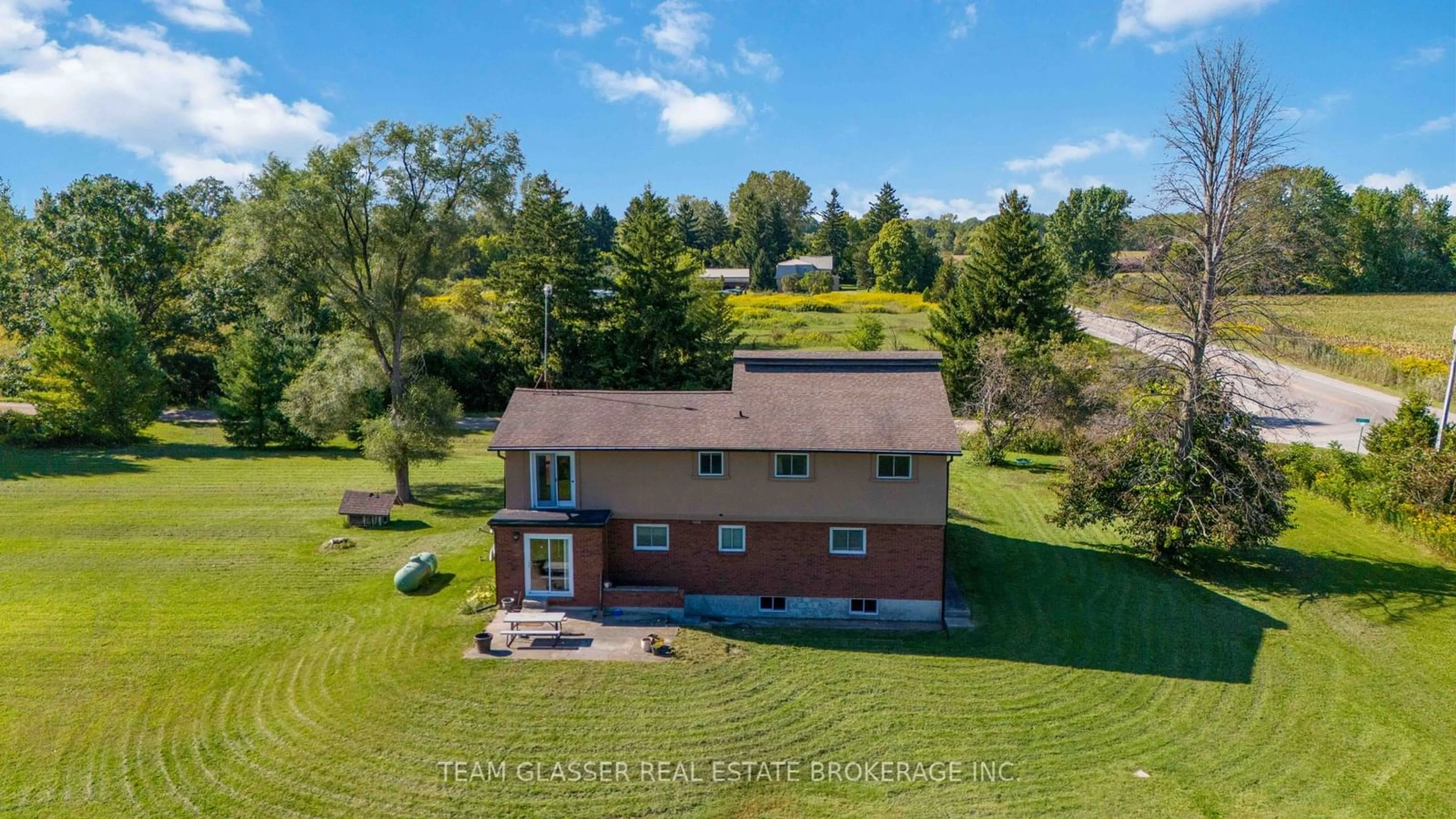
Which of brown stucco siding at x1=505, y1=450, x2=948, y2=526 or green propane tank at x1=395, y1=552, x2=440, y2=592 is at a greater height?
brown stucco siding at x1=505, y1=450, x2=948, y2=526

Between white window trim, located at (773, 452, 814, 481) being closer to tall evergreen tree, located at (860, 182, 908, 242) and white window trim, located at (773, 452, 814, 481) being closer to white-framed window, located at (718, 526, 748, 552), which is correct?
white-framed window, located at (718, 526, 748, 552)

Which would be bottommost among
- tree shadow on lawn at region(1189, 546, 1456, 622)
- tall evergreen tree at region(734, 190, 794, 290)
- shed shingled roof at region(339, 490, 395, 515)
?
tree shadow on lawn at region(1189, 546, 1456, 622)

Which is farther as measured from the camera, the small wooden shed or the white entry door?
the small wooden shed

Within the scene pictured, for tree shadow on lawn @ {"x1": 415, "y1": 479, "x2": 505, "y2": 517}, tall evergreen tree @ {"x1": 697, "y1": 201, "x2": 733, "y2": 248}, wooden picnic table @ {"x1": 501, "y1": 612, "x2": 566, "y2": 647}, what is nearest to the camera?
wooden picnic table @ {"x1": 501, "y1": 612, "x2": 566, "y2": 647}

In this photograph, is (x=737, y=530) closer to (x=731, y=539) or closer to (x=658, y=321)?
(x=731, y=539)

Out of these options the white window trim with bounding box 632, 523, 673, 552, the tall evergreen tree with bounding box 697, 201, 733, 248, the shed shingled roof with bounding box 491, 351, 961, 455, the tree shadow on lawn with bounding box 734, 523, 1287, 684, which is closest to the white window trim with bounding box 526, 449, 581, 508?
the shed shingled roof with bounding box 491, 351, 961, 455

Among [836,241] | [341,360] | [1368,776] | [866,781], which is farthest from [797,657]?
[836,241]

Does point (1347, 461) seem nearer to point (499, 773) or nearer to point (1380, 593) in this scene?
point (1380, 593)

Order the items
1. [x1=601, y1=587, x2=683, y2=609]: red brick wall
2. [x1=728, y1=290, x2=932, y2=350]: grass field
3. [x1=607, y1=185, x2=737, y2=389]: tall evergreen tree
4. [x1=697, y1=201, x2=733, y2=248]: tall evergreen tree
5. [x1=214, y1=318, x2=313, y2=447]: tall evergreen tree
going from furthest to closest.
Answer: [x1=697, y1=201, x2=733, y2=248]: tall evergreen tree
[x1=728, y1=290, x2=932, y2=350]: grass field
[x1=607, y1=185, x2=737, y2=389]: tall evergreen tree
[x1=214, y1=318, x2=313, y2=447]: tall evergreen tree
[x1=601, y1=587, x2=683, y2=609]: red brick wall
